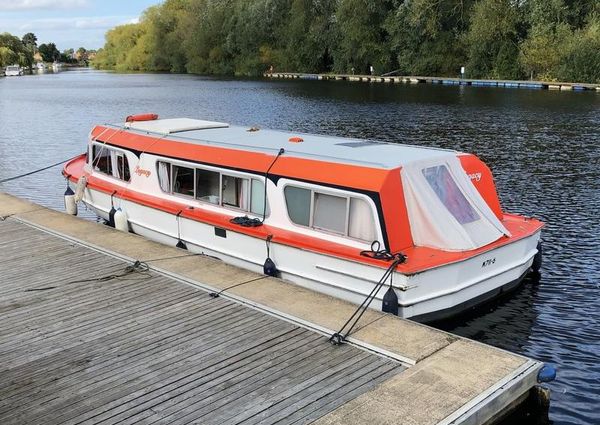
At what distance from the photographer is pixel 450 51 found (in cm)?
7819

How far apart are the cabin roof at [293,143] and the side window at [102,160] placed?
0.85 meters

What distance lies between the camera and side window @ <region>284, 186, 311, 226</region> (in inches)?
454

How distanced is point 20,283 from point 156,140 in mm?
5650

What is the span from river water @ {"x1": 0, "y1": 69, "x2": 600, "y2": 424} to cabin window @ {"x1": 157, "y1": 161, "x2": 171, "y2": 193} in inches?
293

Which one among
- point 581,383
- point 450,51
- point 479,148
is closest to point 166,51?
point 450,51

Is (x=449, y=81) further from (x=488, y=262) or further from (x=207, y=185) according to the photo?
(x=488, y=262)

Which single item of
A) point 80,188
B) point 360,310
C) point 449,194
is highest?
point 449,194

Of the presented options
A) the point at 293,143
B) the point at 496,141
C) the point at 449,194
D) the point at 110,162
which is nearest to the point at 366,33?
the point at 496,141

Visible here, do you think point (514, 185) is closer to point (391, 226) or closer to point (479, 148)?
point (479, 148)

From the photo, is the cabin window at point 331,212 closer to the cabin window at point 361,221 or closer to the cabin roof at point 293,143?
the cabin window at point 361,221

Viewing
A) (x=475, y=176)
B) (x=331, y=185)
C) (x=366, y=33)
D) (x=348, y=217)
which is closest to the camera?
(x=348, y=217)

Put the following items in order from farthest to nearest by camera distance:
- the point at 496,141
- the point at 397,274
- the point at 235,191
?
the point at 496,141, the point at 235,191, the point at 397,274

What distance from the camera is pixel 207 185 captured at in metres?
13.8

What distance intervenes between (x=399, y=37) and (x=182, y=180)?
70.5m
